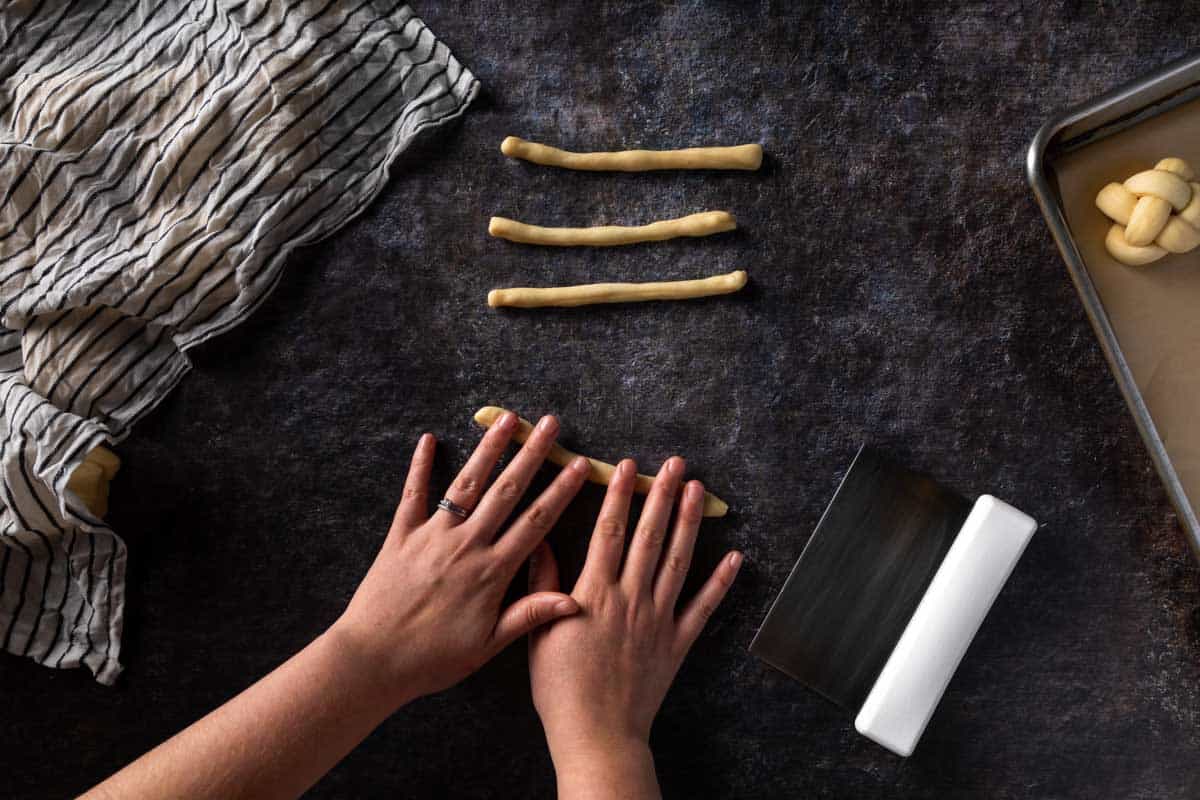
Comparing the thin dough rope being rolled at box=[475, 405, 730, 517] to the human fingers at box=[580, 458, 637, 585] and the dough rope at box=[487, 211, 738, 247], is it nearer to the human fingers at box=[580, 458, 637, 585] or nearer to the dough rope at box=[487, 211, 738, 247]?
the human fingers at box=[580, 458, 637, 585]

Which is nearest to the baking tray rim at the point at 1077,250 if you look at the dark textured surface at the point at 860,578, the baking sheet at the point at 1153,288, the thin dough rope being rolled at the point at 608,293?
the baking sheet at the point at 1153,288

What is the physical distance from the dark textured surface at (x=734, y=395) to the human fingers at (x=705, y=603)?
0.02 meters

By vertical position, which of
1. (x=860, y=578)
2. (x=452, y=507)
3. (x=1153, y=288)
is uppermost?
(x=1153, y=288)

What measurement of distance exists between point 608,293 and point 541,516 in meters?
0.23

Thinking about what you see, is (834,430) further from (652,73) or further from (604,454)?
(652,73)

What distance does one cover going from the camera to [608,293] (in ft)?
2.88

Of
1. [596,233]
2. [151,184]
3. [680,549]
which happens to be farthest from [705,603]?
[151,184]

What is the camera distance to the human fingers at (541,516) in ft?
2.79

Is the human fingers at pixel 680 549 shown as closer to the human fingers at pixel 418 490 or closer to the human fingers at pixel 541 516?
the human fingers at pixel 541 516

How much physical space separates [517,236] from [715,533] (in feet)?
1.18

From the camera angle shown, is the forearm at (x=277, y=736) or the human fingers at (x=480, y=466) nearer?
the forearm at (x=277, y=736)

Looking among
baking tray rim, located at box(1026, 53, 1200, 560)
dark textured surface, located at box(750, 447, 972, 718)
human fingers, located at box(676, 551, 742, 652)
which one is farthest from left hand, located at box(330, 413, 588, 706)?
baking tray rim, located at box(1026, 53, 1200, 560)

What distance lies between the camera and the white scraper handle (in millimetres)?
807

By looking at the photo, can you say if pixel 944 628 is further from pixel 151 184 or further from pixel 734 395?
pixel 151 184
